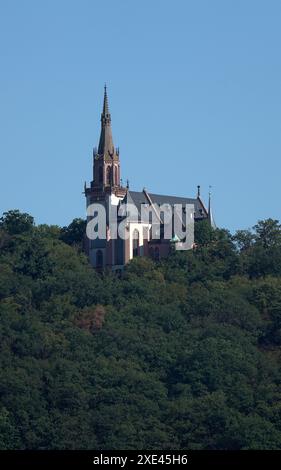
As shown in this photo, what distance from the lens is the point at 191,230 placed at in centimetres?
10819

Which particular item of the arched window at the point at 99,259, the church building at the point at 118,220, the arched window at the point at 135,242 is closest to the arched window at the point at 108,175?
the church building at the point at 118,220

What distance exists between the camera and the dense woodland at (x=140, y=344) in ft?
273

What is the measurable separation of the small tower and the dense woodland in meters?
3.90

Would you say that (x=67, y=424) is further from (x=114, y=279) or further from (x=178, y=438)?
(x=114, y=279)

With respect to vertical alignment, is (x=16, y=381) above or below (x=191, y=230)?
below

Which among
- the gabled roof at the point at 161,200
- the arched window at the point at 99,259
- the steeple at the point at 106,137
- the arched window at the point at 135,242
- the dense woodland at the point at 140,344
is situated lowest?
the dense woodland at the point at 140,344

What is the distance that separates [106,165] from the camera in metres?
108

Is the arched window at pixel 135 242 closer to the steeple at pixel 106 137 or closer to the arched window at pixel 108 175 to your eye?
the arched window at pixel 108 175

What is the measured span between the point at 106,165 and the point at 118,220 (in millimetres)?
3965

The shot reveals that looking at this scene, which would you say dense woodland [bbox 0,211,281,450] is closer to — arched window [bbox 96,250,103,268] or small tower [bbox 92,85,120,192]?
arched window [bbox 96,250,103,268]

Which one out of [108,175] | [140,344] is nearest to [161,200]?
[108,175]

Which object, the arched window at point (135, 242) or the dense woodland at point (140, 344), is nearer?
the dense woodland at point (140, 344)
